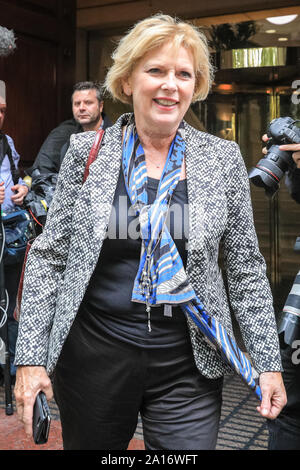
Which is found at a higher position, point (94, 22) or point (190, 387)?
point (94, 22)

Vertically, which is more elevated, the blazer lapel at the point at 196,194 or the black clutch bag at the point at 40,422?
the blazer lapel at the point at 196,194

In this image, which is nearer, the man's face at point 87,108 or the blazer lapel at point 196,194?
the blazer lapel at point 196,194

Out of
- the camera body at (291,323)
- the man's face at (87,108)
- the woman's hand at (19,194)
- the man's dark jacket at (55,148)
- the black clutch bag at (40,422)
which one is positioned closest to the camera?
the black clutch bag at (40,422)

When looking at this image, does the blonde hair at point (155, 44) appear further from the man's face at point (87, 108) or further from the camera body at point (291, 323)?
the man's face at point (87, 108)

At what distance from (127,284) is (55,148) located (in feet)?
10.8

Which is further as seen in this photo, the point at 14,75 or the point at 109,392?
the point at 14,75

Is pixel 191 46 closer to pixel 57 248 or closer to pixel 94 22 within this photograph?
pixel 57 248

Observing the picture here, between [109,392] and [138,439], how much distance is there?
1.96m

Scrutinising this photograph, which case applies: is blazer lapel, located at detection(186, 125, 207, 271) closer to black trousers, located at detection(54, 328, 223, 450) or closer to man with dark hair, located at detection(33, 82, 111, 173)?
black trousers, located at detection(54, 328, 223, 450)

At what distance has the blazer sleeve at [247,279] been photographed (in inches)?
80.3

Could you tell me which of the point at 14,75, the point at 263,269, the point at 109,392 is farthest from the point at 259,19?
the point at 109,392

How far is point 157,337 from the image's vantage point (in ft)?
6.37

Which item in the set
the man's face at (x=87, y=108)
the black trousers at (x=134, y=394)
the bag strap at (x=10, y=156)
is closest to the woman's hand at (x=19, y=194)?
the bag strap at (x=10, y=156)

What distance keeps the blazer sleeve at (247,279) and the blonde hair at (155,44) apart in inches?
11.5
